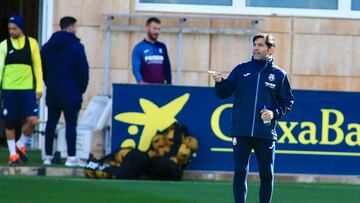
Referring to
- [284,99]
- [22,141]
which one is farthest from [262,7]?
[284,99]

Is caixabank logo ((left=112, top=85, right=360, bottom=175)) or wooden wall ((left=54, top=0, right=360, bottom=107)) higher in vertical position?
wooden wall ((left=54, top=0, right=360, bottom=107))

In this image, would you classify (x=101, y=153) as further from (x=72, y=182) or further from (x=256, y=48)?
(x=256, y=48)

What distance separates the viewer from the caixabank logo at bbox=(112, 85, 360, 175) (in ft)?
52.4

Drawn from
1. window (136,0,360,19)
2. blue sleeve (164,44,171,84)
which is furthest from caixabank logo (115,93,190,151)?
window (136,0,360,19)

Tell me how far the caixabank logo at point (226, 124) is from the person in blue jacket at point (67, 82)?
30.8 inches

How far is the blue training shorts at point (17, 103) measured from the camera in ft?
52.7

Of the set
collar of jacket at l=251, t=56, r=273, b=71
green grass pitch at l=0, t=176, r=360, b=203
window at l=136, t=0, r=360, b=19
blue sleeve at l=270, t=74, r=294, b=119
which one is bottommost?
green grass pitch at l=0, t=176, r=360, b=203

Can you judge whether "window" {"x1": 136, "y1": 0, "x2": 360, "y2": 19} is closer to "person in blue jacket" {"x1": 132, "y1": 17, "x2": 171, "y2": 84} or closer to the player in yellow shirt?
"person in blue jacket" {"x1": 132, "y1": 17, "x2": 171, "y2": 84}

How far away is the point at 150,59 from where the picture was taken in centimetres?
1695

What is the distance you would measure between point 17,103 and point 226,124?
2824 mm

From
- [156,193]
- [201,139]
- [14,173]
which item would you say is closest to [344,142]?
[201,139]

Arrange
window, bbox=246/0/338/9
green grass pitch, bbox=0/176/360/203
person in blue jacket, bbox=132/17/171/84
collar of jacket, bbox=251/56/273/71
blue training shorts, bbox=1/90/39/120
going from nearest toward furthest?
1. collar of jacket, bbox=251/56/273/71
2. green grass pitch, bbox=0/176/360/203
3. blue training shorts, bbox=1/90/39/120
4. person in blue jacket, bbox=132/17/171/84
5. window, bbox=246/0/338/9

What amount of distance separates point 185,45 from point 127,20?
1.03 meters

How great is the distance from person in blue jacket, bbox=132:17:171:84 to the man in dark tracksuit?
5.59 meters
